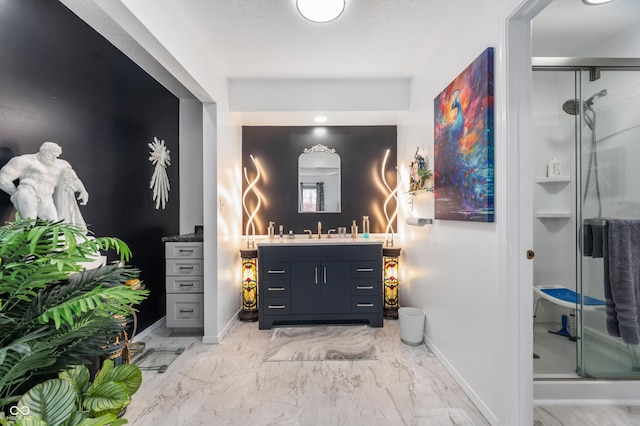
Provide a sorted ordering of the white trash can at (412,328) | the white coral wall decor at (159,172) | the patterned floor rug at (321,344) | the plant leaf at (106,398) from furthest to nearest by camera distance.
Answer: the white coral wall decor at (159,172) < the white trash can at (412,328) < the patterned floor rug at (321,344) < the plant leaf at (106,398)

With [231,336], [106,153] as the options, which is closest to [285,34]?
[106,153]

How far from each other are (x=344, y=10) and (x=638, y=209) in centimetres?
244

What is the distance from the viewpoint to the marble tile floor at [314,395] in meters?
1.63

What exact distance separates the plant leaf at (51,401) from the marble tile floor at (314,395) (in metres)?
0.97

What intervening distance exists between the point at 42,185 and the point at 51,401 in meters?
1.18

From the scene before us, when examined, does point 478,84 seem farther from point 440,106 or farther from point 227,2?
point 227,2

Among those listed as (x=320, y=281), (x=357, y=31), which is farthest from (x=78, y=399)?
(x=357, y=31)

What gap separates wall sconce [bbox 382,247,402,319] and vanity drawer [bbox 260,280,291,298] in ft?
3.56

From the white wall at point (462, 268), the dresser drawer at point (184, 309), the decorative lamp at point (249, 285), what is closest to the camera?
the white wall at point (462, 268)

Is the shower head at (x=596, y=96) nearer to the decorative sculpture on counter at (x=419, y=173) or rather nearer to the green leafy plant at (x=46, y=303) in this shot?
the decorative sculpture on counter at (x=419, y=173)

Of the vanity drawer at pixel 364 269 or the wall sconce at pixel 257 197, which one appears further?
the wall sconce at pixel 257 197

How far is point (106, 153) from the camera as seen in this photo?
2.33 meters

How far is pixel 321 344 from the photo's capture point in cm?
257

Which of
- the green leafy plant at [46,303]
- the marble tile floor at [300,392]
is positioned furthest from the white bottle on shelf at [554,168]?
the green leafy plant at [46,303]
